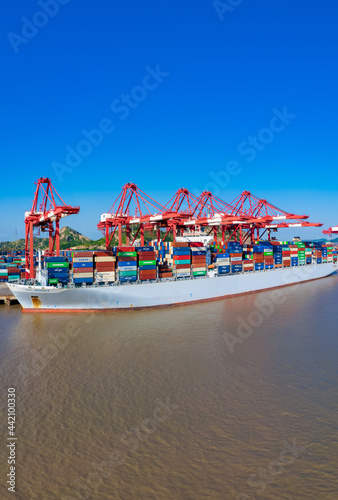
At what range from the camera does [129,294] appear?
24.4 m

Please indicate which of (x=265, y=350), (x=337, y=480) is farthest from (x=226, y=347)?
(x=337, y=480)

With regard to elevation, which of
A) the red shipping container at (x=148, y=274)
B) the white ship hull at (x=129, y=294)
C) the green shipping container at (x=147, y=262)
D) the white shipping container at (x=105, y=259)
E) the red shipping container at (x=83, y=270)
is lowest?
the white ship hull at (x=129, y=294)

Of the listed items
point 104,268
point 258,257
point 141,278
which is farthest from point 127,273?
point 258,257

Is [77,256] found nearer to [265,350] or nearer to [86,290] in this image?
[86,290]

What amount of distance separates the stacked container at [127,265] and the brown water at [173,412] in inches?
255

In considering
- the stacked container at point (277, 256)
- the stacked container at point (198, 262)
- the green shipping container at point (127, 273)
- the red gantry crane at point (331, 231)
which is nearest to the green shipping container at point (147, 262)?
the green shipping container at point (127, 273)

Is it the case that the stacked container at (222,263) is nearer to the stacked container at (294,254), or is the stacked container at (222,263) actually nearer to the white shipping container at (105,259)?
the white shipping container at (105,259)

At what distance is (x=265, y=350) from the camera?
50.2ft

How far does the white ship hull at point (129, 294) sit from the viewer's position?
23.0 m

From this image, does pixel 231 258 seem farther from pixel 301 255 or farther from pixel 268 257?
pixel 301 255

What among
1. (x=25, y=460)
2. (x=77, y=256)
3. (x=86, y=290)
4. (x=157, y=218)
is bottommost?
(x=25, y=460)

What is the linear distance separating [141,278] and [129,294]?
191cm

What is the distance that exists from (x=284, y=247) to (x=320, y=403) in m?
33.2

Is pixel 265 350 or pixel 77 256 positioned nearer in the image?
pixel 265 350
